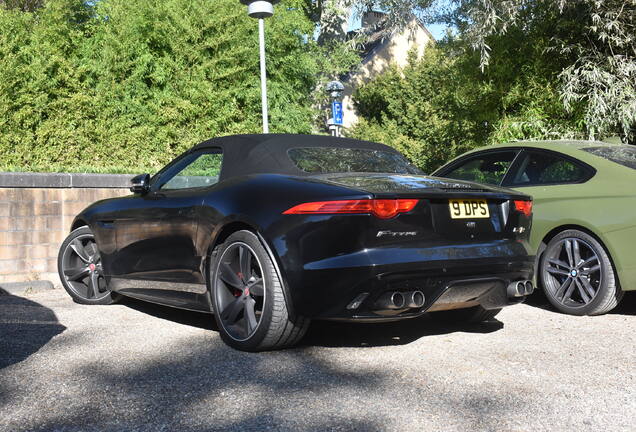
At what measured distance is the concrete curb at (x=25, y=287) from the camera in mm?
7652

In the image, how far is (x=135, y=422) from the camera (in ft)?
10.4

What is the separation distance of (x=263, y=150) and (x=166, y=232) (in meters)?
0.91

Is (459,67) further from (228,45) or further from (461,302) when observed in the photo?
(461,302)

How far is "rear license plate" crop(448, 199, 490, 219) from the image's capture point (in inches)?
Answer: 171

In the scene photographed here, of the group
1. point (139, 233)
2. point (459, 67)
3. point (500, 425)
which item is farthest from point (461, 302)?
point (459, 67)

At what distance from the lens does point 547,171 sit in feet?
20.5

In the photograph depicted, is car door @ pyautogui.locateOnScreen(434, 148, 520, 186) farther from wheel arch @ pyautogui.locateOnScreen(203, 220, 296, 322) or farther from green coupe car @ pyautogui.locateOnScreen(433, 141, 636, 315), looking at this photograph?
wheel arch @ pyautogui.locateOnScreen(203, 220, 296, 322)

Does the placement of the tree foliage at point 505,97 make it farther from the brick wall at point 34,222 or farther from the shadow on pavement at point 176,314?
the shadow on pavement at point 176,314

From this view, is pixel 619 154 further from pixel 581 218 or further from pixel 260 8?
pixel 260 8

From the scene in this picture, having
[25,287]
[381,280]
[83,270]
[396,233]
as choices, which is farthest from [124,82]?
[381,280]

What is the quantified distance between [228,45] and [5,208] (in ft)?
22.4

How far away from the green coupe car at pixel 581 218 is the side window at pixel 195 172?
104 inches

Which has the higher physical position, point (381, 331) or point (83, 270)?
point (83, 270)

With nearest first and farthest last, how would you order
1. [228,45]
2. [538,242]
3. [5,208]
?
1. [538,242]
2. [5,208]
3. [228,45]
